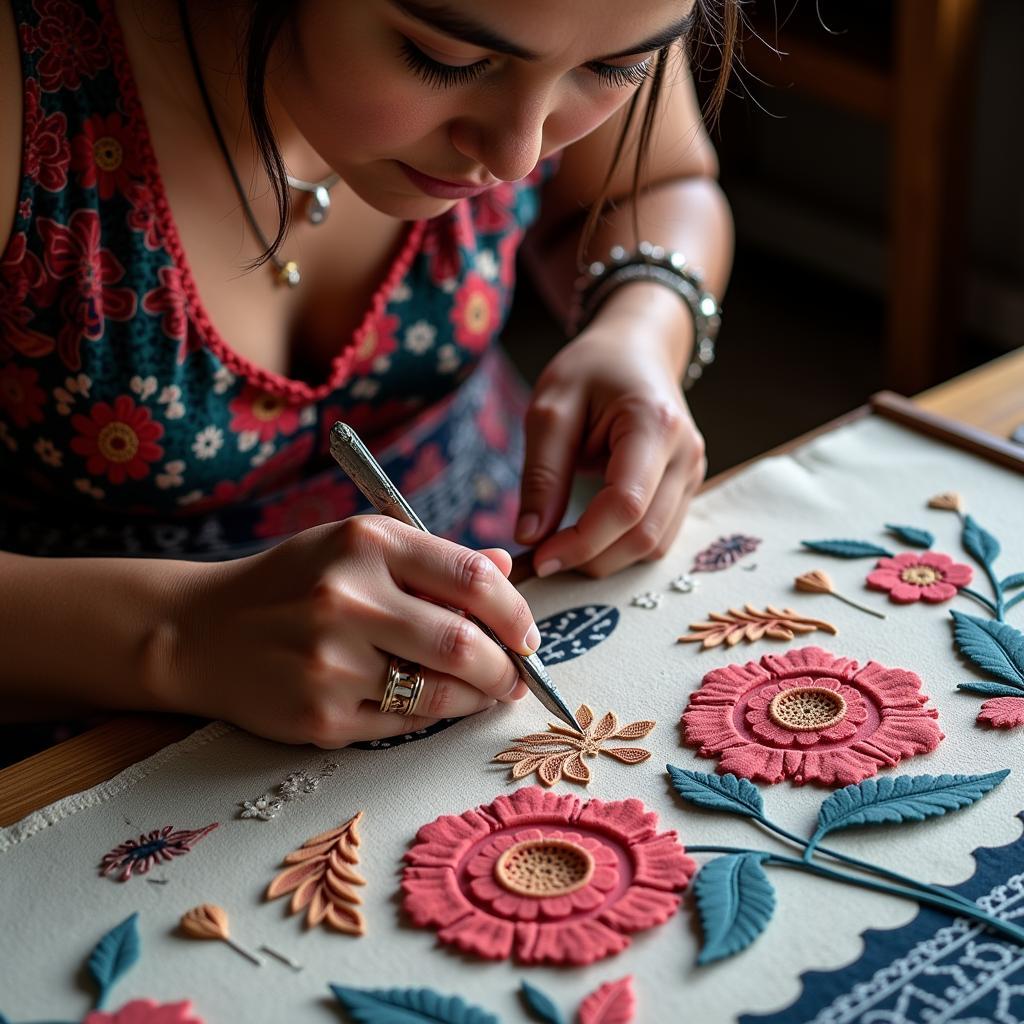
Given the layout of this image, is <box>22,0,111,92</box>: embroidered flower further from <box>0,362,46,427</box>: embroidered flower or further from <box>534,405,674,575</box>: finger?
<box>534,405,674,575</box>: finger

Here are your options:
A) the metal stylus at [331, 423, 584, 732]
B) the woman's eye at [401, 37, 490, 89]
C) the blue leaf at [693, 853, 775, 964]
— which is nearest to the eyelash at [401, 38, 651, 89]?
the woman's eye at [401, 37, 490, 89]

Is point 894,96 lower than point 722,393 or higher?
higher

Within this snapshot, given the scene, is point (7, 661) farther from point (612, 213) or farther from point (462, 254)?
point (612, 213)

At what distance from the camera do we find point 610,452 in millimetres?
865

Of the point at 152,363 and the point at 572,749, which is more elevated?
the point at 152,363

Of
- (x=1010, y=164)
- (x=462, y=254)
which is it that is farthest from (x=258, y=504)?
(x=1010, y=164)

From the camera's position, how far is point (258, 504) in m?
1.00

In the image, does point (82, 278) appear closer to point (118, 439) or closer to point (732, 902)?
point (118, 439)

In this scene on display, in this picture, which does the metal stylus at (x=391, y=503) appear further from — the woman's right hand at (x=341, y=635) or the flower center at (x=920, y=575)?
the flower center at (x=920, y=575)

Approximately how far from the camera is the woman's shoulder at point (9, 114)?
792 millimetres

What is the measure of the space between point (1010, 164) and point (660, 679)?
1755 mm

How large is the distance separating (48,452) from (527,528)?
0.34m

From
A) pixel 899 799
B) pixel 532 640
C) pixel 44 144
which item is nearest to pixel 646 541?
pixel 532 640

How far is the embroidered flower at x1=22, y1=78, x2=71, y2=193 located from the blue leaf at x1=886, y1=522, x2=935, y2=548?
1.88 ft
